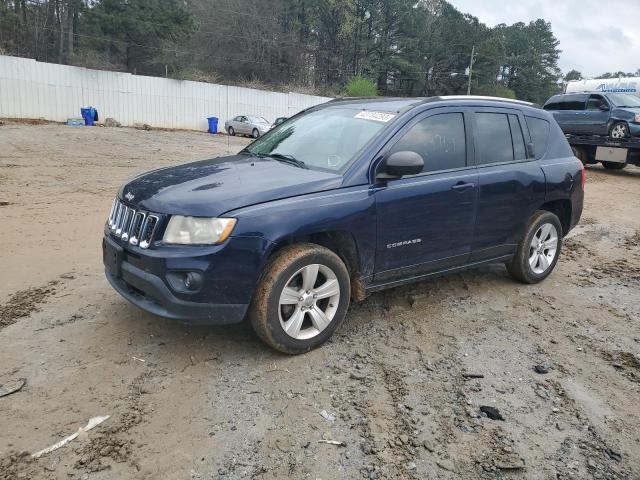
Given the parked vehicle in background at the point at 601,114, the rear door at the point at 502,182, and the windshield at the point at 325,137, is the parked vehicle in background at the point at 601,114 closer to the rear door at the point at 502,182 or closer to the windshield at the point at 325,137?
the rear door at the point at 502,182

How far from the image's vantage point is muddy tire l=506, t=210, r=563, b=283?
16.8 feet

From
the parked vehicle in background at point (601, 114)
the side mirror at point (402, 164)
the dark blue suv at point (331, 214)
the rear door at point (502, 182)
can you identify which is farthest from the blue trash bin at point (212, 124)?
the side mirror at point (402, 164)

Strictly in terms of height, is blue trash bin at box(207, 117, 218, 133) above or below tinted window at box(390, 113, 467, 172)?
below

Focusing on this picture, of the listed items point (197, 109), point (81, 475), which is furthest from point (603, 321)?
point (197, 109)

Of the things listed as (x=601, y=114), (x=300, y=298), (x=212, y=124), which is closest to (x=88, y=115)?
(x=212, y=124)

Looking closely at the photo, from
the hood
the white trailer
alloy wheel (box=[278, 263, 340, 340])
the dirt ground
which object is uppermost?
the white trailer

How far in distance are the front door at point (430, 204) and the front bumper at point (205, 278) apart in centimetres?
108

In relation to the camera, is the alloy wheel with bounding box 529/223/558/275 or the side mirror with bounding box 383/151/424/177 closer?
the side mirror with bounding box 383/151/424/177

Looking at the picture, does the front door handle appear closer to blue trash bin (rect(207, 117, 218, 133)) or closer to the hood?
the hood

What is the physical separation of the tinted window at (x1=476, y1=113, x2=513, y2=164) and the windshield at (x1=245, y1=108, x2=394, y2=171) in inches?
40.3

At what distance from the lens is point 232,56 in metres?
48.4

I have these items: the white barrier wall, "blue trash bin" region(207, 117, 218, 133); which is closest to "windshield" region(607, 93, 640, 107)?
"blue trash bin" region(207, 117, 218, 133)

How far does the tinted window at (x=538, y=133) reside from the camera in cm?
518

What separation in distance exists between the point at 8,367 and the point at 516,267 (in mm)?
4405
